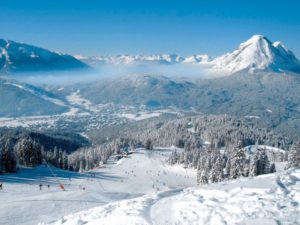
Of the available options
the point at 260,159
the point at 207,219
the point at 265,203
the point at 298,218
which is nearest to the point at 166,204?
the point at 207,219

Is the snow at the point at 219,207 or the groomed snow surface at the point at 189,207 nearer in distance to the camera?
the snow at the point at 219,207

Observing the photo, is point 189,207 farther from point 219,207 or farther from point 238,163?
point 238,163

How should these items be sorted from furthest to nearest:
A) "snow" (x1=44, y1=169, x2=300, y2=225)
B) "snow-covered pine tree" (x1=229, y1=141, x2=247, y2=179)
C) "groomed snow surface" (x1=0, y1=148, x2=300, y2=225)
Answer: "snow-covered pine tree" (x1=229, y1=141, x2=247, y2=179) → "groomed snow surface" (x1=0, y1=148, x2=300, y2=225) → "snow" (x1=44, y1=169, x2=300, y2=225)

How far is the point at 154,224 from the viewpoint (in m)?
25.7

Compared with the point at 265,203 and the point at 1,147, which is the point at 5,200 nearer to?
the point at 265,203

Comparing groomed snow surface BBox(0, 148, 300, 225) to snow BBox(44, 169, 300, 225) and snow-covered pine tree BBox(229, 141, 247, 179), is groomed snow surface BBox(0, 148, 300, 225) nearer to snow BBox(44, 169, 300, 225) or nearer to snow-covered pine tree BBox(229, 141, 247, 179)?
snow BBox(44, 169, 300, 225)

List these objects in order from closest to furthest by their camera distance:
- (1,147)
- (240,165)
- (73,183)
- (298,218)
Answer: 1. (298,218)
2. (73,183)
3. (240,165)
4. (1,147)

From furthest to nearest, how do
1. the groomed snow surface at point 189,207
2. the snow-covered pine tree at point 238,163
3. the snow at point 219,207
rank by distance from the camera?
the snow-covered pine tree at point 238,163 < the groomed snow surface at point 189,207 < the snow at point 219,207

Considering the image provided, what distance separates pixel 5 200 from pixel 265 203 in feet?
107

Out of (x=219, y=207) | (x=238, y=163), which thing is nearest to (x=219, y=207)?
(x=219, y=207)

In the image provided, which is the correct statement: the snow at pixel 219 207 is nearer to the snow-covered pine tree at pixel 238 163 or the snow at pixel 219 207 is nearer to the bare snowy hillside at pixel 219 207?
the bare snowy hillside at pixel 219 207

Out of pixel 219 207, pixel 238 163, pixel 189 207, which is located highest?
pixel 238 163

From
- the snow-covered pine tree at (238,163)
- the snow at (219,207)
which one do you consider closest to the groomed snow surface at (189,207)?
the snow at (219,207)

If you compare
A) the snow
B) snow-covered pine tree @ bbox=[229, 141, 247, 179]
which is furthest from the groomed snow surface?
snow-covered pine tree @ bbox=[229, 141, 247, 179]
